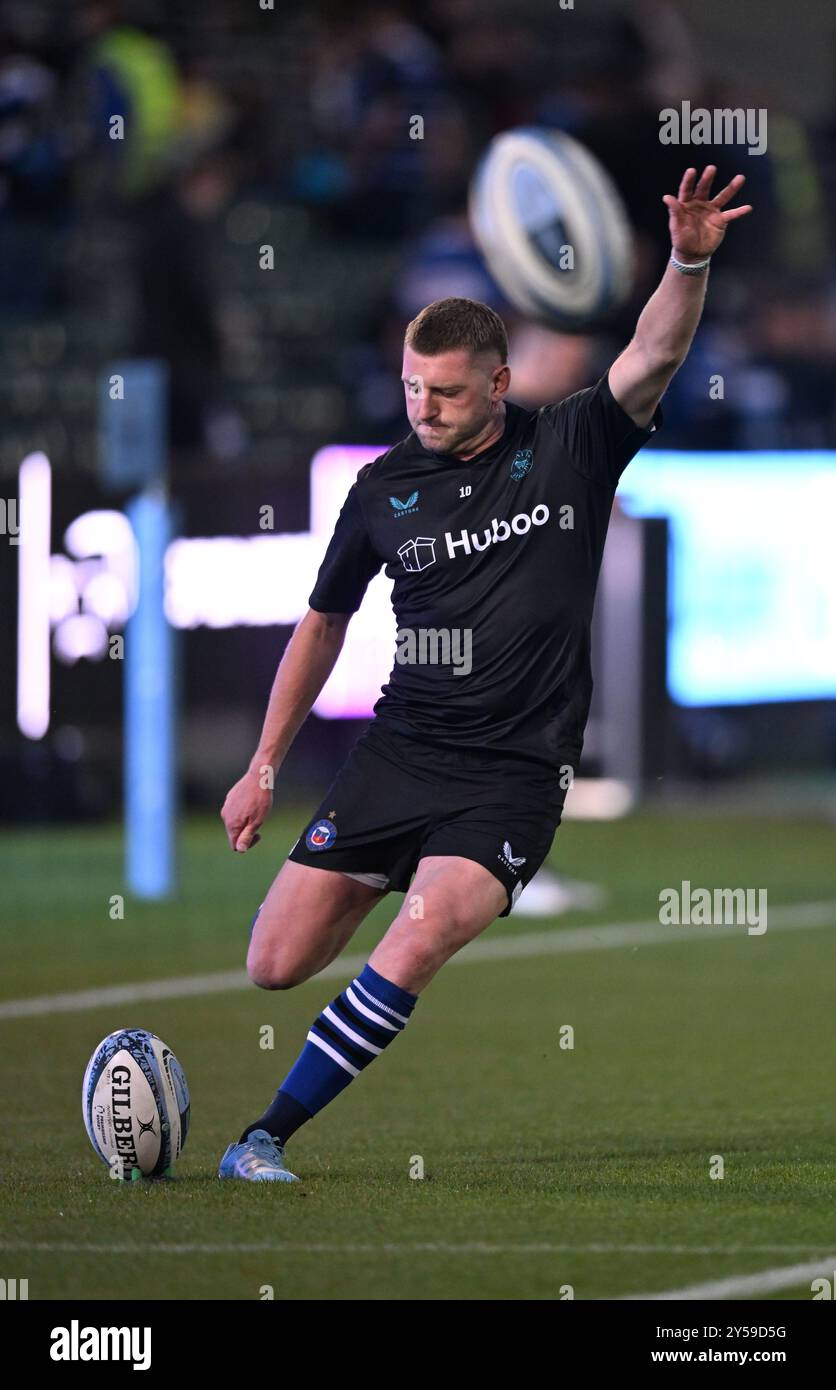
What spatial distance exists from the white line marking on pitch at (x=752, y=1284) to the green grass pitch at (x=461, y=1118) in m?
0.05

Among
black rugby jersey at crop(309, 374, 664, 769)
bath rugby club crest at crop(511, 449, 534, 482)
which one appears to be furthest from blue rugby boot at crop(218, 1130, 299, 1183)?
bath rugby club crest at crop(511, 449, 534, 482)

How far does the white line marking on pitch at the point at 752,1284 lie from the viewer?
457cm

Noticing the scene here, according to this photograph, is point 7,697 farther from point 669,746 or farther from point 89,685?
point 669,746

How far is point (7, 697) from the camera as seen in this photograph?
14.5m

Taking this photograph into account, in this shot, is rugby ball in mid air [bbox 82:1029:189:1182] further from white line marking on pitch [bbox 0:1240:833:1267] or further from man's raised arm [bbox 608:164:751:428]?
man's raised arm [bbox 608:164:751:428]

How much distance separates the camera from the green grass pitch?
4867mm

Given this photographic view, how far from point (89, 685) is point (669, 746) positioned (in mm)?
4603

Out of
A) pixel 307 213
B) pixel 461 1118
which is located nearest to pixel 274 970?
pixel 461 1118

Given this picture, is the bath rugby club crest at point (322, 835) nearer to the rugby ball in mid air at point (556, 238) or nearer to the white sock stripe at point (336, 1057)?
the white sock stripe at point (336, 1057)

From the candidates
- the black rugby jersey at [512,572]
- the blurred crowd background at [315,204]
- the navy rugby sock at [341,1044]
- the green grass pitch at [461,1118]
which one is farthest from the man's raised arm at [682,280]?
the blurred crowd background at [315,204]

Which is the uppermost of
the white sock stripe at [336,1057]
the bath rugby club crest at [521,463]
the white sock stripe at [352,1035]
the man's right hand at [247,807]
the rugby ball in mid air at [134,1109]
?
the bath rugby club crest at [521,463]

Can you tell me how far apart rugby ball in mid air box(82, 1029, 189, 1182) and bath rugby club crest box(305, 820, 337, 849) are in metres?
0.66

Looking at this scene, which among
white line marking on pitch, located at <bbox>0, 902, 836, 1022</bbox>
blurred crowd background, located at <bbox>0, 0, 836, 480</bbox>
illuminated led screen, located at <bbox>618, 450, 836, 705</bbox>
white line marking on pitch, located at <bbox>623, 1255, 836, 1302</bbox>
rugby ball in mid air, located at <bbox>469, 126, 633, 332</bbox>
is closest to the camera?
white line marking on pitch, located at <bbox>623, 1255, 836, 1302</bbox>
